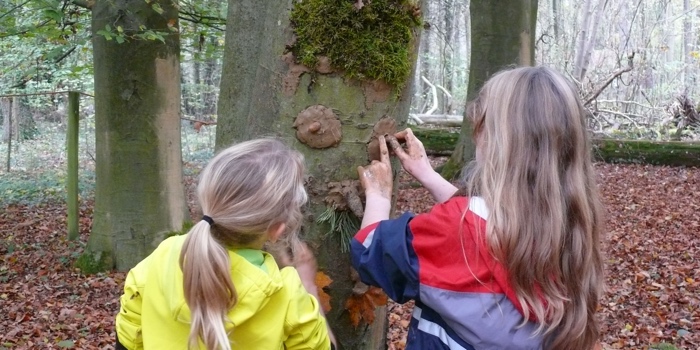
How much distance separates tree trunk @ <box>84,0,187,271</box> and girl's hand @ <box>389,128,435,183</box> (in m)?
4.77

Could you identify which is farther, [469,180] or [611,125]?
[611,125]

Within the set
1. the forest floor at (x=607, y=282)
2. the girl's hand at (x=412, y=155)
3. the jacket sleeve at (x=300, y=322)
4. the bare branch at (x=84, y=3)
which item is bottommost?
the forest floor at (x=607, y=282)

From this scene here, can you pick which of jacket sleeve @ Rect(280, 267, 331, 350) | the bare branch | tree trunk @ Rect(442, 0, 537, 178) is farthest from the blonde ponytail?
tree trunk @ Rect(442, 0, 537, 178)

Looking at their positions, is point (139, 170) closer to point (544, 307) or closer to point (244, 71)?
point (244, 71)

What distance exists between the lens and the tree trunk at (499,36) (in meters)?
9.00

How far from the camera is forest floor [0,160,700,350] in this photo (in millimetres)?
5266

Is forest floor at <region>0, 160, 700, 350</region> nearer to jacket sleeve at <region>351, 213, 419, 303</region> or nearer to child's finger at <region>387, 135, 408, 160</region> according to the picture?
child's finger at <region>387, 135, 408, 160</region>

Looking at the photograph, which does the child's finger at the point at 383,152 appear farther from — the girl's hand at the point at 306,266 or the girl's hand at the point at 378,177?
the girl's hand at the point at 306,266

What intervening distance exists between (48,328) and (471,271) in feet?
15.8

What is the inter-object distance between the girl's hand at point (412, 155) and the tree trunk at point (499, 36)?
22.2 ft

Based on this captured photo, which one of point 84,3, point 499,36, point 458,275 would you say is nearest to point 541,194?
point 458,275

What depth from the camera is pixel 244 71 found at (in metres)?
4.32

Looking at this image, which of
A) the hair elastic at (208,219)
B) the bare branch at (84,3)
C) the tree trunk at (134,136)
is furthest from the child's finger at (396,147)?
the bare branch at (84,3)

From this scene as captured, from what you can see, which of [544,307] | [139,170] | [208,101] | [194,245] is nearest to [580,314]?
[544,307]
